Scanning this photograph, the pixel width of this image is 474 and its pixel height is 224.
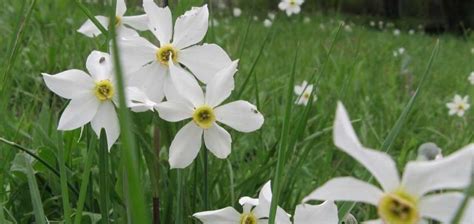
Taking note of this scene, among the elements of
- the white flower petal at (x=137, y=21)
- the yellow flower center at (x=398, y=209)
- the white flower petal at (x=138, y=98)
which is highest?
the white flower petal at (x=137, y=21)

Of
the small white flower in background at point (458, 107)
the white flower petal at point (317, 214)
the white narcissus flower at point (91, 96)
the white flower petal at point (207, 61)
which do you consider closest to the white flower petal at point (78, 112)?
the white narcissus flower at point (91, 96)

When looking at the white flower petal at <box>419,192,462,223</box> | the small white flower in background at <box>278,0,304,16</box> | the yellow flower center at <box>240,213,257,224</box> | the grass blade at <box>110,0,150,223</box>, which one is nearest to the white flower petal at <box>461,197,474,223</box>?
the white flower petal at <box>419,192,462,223</box>

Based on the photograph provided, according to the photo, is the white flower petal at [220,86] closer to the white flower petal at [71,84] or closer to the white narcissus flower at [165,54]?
the white narcissus flower at [165,54]

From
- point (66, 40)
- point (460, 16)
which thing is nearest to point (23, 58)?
point (66, 40)

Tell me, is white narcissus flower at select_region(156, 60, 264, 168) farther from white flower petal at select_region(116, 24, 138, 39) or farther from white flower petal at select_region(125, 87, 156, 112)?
white flower petal at select_region(116, 24, 138, 39)

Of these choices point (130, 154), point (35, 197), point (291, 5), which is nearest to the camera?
point (130, 154)

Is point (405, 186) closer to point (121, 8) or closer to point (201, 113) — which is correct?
point (201, 113)

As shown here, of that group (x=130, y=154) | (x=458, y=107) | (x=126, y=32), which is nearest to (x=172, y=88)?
(x=126, y=32)
